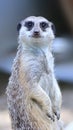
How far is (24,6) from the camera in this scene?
5.51m

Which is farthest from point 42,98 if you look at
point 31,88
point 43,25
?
point 43,25

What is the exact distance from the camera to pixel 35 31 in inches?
59.4

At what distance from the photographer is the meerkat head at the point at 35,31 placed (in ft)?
5.01

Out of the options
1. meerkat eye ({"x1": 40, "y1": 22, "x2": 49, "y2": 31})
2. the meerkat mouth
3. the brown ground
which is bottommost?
the brown ground

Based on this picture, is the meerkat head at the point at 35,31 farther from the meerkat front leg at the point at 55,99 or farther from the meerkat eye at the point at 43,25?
the meerkat front leg at the point at 55,99

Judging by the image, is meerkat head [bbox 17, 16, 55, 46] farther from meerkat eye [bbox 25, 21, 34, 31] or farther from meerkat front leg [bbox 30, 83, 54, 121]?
meerkat front leg [bbox 30, 83, 54, 121]

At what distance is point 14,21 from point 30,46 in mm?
3698

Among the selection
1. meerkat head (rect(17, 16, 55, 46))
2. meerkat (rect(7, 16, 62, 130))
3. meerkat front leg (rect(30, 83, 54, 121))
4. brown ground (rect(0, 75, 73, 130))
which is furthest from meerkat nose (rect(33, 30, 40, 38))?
brown ground (rect(0, 75, 73, 130))

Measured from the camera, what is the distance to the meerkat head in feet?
5.01

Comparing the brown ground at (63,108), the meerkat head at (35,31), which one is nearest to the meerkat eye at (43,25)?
the meerkat head at (35,31)

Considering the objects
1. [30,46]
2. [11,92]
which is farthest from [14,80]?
[30,46]

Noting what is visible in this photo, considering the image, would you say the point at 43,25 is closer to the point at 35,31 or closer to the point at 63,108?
the point at 35,31

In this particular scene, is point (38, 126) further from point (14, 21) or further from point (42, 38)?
point (14, 21)

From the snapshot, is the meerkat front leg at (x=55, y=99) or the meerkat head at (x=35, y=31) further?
the meerkat front leg at (x=55, y=99)
